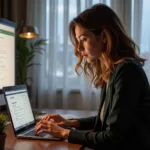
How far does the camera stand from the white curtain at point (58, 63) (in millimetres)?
3205

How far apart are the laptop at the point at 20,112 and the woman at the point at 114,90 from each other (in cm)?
6

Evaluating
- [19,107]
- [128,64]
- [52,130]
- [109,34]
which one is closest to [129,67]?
[128,64]

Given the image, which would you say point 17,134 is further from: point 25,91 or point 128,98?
point 128,98

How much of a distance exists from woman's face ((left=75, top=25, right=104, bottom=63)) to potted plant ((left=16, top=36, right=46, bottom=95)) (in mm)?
1890

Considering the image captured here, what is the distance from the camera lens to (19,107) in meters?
1.23

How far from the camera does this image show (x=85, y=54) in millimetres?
1222

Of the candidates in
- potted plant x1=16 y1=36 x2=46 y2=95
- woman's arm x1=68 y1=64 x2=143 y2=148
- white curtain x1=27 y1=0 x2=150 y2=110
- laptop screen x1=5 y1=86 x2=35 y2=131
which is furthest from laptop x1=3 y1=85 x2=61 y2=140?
white curtain x1=27 y1=0 x2=150 y2=110

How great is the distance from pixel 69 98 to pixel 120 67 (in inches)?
90.6

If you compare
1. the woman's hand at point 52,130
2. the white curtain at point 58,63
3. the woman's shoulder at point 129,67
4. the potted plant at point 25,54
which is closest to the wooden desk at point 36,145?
the woman's hand at point 52,130

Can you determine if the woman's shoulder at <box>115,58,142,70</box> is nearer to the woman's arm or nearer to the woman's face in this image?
the woman's arm

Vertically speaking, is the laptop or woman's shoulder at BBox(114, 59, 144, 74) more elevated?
woman's shoulder at BBox(114, 59, 144, 74)

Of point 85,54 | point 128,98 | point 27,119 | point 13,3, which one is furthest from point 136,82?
point 13,3

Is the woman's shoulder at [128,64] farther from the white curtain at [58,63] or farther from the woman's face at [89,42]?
the white curtain at [58,63]

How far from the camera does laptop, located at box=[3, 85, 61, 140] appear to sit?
44.1 inches
